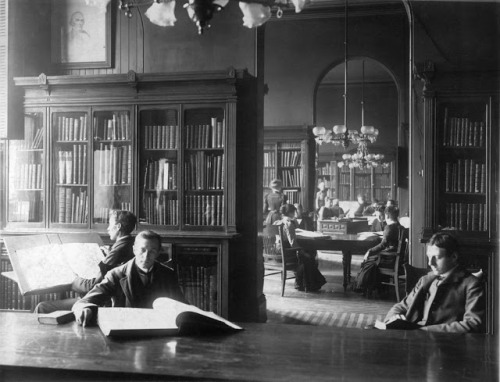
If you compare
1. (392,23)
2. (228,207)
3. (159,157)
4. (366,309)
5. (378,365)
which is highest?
(392,23)

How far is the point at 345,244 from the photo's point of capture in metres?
7.68

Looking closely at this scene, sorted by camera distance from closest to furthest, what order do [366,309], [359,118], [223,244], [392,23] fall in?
[223,244]
[366,309]
[392,23]
[359,118]

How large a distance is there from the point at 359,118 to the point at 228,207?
10.5m

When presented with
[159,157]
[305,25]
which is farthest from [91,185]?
[305,25]

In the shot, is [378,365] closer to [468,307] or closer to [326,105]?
[468,307]

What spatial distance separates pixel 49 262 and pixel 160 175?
1695 mm

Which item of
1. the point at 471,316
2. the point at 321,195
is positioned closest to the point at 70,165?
the point at 471,316

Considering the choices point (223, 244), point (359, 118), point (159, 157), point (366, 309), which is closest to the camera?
point (223, 244)

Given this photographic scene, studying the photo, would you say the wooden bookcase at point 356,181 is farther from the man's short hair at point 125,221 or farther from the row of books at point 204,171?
the man's short hair at point 125,221

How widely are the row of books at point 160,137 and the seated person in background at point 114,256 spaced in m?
1.33

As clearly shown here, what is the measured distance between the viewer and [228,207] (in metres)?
5.45

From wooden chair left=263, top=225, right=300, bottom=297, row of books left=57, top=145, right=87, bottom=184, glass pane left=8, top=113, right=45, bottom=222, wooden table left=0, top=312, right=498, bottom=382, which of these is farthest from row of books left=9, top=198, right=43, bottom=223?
wooden table left=0, top=312, right=498, bottom=382

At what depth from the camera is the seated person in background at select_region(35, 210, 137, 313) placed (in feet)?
13.5

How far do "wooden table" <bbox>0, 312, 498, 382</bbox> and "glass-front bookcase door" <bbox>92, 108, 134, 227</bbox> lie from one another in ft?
10.3
